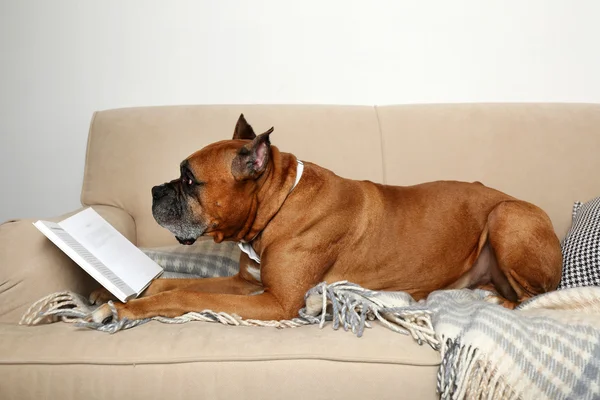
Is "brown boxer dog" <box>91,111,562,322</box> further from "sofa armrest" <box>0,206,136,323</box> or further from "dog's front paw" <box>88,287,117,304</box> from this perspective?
"sofa armrest" <box>0,206,136,323</box>

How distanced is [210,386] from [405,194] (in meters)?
1.16

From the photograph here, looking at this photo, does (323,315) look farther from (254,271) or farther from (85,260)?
(85,260)

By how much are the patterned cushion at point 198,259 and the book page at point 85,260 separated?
0.41 meters

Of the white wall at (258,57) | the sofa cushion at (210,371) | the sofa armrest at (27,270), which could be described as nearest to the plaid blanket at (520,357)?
the sofa cushion at (210,371)

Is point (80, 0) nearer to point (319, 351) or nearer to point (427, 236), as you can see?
point (427, 236)

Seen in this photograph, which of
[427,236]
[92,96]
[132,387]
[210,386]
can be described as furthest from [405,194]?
[92,96]

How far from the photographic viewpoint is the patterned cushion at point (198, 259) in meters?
2.41

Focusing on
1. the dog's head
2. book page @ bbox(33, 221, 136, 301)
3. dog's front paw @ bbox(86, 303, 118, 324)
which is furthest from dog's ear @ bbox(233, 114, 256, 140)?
dog's front paw @ bbox(86, 303, 118, 324)

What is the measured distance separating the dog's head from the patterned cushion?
0.39 meters

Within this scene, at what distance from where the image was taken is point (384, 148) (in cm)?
281

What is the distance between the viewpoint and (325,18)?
3180 mm

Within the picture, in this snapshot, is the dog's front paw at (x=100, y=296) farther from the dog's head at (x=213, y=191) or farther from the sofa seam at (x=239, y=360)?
the sofa seam at (x=239, y=360)

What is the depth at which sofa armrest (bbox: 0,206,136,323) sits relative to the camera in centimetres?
186

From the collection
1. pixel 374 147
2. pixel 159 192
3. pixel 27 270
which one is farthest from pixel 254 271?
pixel 374 147
